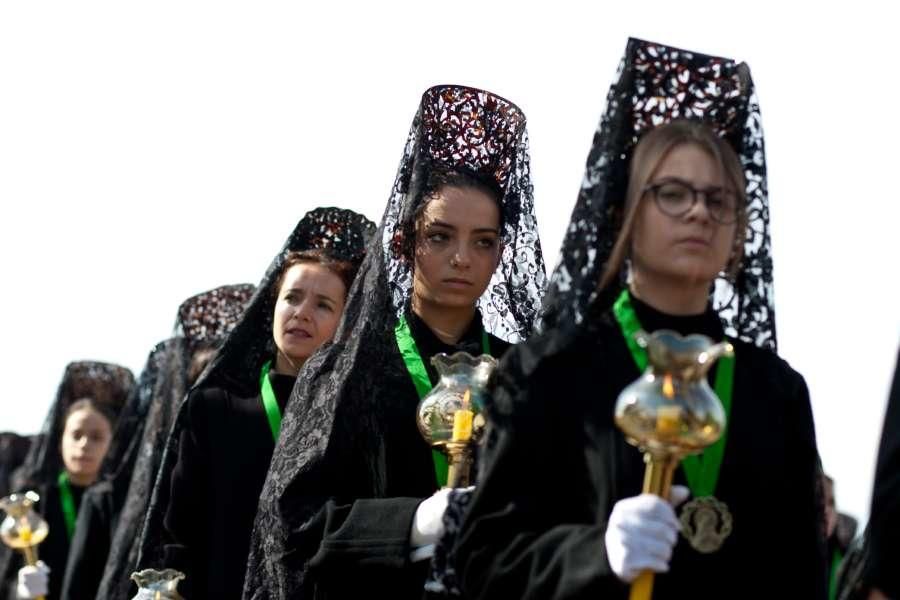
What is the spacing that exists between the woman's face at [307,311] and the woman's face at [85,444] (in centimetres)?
449

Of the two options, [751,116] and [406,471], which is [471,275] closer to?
[406,471]


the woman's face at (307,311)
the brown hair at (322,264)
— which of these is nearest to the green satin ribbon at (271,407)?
the woman's face at (307,311)

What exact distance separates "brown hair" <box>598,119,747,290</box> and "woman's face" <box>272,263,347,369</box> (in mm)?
3153

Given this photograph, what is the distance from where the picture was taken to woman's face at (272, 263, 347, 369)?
342 inches

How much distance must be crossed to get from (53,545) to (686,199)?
26.3ft

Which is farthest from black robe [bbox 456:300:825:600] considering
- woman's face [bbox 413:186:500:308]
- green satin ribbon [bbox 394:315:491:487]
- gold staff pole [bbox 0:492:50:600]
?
gold staff pole [bbox 0:492:50:600]

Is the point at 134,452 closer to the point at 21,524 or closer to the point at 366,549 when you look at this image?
the point at 21,524

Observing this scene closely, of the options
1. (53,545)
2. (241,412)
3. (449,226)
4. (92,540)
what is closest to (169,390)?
(92,540)

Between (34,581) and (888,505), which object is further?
(34,581)

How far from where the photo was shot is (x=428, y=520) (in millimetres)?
6473

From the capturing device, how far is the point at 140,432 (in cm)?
1166

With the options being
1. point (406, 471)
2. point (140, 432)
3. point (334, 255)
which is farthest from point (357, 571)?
point (140, 432)

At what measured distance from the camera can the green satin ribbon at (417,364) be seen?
694 centimetres

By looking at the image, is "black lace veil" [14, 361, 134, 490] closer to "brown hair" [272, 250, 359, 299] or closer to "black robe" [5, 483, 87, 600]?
"black robe" [5, 483, 87, 600]
